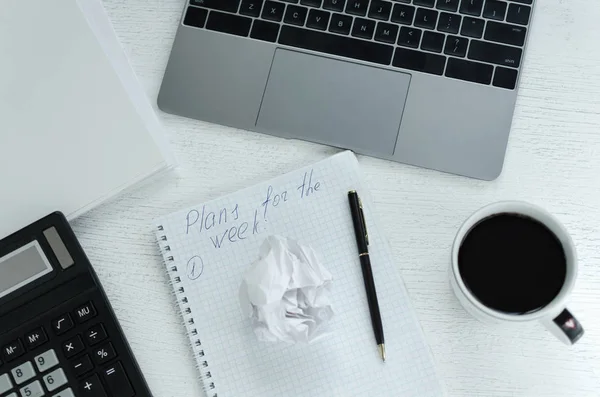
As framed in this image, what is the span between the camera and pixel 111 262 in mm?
633

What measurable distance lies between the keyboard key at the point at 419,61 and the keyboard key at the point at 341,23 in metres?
0.05

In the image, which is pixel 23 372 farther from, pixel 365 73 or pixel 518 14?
pixel 518 14

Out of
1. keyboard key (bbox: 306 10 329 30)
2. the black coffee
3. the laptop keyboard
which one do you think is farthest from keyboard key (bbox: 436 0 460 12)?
the black coffee

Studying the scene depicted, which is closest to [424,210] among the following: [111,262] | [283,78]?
[283,78]

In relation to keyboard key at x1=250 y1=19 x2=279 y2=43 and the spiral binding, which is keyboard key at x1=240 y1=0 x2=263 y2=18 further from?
the spiral binding

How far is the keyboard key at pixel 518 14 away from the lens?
63 centimetres

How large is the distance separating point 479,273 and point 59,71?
0.38 meters

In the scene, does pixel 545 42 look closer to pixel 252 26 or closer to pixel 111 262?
pixel 252 26

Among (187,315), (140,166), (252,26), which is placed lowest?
(187,315)

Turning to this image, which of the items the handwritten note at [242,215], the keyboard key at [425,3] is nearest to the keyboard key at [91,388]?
the handwritten note at [242,215]

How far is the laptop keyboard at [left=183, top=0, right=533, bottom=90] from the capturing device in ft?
2.05

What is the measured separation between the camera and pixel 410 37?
63 centimetres

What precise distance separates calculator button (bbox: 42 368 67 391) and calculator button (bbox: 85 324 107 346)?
3 centimetres

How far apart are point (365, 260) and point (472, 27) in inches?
9.2
